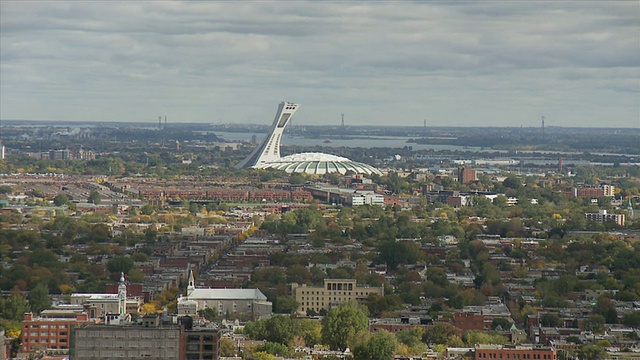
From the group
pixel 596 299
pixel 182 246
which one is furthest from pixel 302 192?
pixel 596 299

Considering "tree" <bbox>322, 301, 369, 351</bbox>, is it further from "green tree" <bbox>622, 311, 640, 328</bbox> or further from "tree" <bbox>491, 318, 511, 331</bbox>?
"green tree" <bbox>622, 311, 640, 328</bbox>

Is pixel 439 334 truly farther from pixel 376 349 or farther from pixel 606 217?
pixel 606 217

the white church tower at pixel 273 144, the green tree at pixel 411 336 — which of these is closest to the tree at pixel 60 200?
the white church tower at pixel 273 144

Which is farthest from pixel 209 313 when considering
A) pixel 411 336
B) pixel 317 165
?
pixel 317 165

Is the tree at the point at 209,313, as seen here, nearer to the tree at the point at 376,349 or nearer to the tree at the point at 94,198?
the tree at the point at 376,349

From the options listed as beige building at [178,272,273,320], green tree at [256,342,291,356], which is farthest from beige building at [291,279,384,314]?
green tree at [256,342,291,356]

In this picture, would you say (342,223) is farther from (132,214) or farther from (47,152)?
(47,152)
